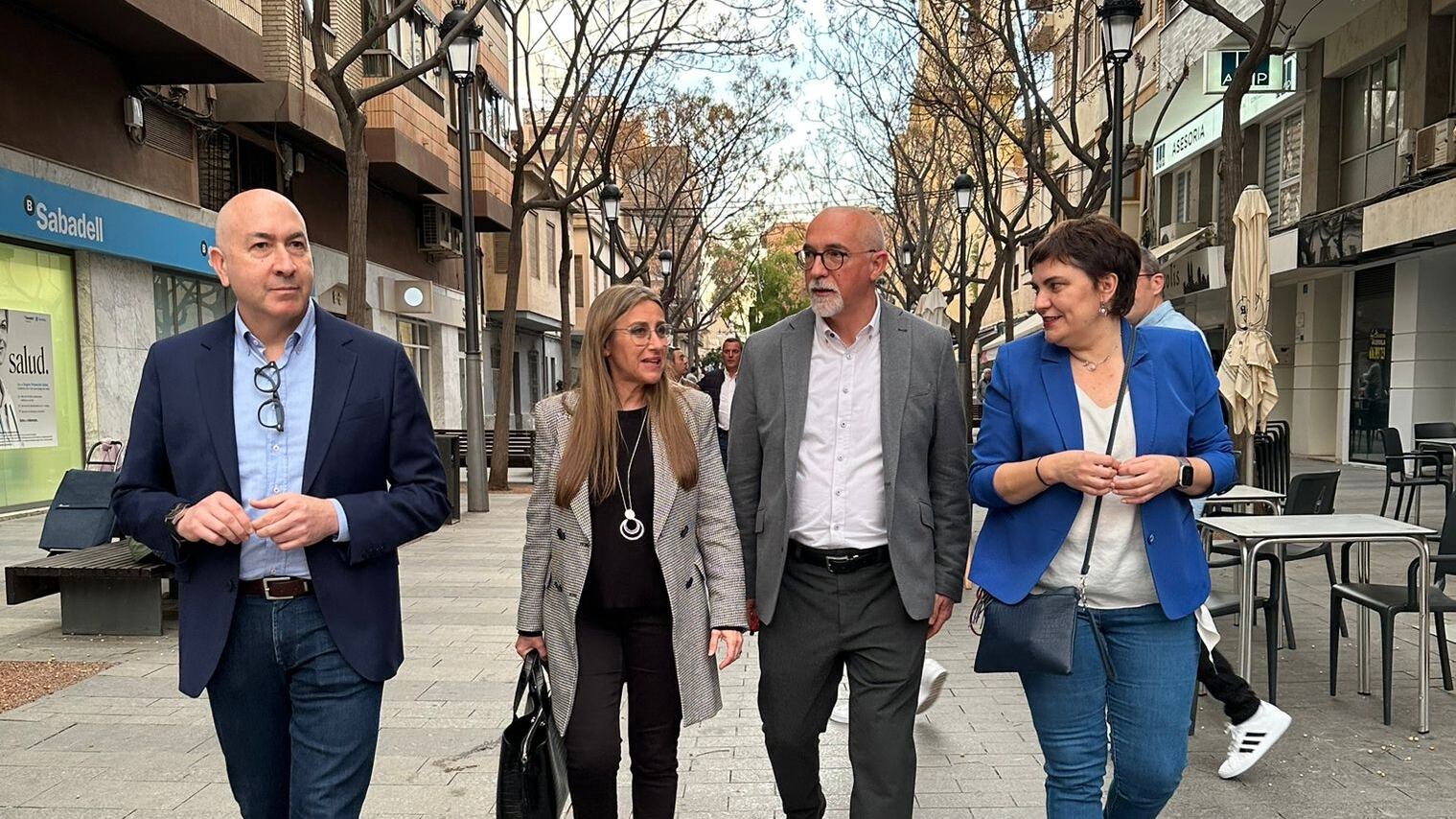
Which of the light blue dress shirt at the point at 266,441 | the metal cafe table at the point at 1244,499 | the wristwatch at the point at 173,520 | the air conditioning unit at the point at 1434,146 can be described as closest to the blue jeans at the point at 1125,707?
the light blue dress shirt at the point at 266,441

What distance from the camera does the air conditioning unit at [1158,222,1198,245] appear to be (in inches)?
1032

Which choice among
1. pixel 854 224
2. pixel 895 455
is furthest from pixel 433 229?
pixel 895 455

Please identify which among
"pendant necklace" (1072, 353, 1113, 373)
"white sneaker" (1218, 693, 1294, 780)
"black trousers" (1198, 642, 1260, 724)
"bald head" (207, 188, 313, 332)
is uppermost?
"bald head" (207, 188, 313, 332)

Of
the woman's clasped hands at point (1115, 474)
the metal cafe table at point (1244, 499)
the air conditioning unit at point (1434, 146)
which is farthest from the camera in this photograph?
the air conditioning unit at point (1434, 146)

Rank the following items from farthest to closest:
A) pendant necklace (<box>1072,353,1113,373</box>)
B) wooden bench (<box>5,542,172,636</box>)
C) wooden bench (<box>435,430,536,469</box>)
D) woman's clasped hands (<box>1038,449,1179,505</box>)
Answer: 1. wooden bench (<box>435,430,536,469</box>)
2. wooden bench (<box>5,542,172,636</box>)
3. pendant necklace (<box>1072,353,1113,373</box>)
4. woman's clasped hands (<box>1038,449,1179,505</box>)

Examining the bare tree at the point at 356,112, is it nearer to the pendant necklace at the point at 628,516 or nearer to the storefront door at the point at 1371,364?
the pendant necklace at the point at 628,516

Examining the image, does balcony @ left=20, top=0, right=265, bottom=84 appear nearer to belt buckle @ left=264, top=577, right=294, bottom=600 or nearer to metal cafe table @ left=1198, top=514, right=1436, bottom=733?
belt buckle @ left=264, top=577, right=294, bottom=600

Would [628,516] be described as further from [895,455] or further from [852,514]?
[895,455]

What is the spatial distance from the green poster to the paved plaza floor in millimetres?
6491

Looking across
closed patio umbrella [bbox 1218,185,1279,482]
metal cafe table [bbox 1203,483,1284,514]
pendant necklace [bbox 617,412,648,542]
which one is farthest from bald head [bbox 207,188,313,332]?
closed patio umbrella [bbox 1218,185,1279,482]

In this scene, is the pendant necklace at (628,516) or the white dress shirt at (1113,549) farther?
the pendant necklace at (628,516)

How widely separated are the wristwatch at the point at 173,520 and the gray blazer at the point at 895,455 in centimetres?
158

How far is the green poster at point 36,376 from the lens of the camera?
39.2 feet

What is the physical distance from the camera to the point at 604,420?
10.4 ft
